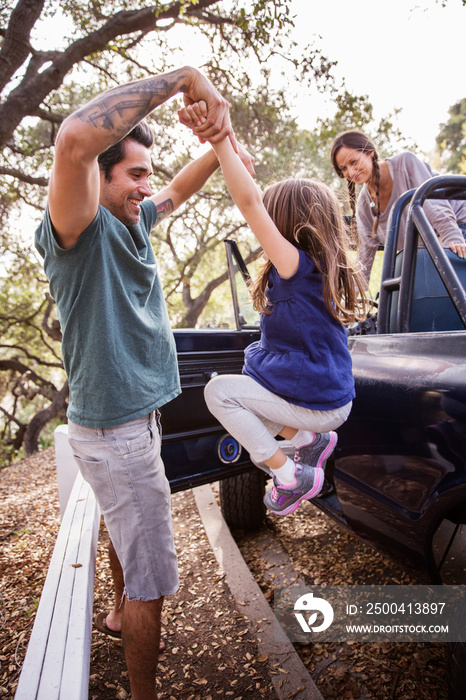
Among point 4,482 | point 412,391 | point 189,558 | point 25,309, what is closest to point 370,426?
point 412,391

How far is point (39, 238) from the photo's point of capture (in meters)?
1.69

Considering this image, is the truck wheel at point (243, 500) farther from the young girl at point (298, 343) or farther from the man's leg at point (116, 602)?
the young girl at point (298, 343)

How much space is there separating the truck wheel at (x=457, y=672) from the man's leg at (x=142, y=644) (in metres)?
1.07

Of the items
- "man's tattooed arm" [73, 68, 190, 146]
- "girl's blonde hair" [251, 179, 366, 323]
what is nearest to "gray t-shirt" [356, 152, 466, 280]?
"girl's blonde hair" [251, 179, 366, 323]

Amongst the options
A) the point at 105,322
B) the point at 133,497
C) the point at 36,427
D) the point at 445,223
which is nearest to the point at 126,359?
the point at 105,322

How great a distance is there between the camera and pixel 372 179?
128 inches

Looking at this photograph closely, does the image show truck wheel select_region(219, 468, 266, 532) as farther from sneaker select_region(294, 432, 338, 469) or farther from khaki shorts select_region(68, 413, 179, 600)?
khaki shorts select_region(68, 413, 179, 600)

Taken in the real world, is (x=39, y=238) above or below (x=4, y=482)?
above

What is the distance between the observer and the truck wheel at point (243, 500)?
12.1 ft

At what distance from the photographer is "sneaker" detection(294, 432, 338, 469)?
2.18 m

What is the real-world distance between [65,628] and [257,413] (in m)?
1.14

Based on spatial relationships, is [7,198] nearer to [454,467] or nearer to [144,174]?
[144,174]

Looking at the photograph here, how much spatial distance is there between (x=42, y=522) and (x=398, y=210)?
3.85m

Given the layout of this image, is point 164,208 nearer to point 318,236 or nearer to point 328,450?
point 318,236
